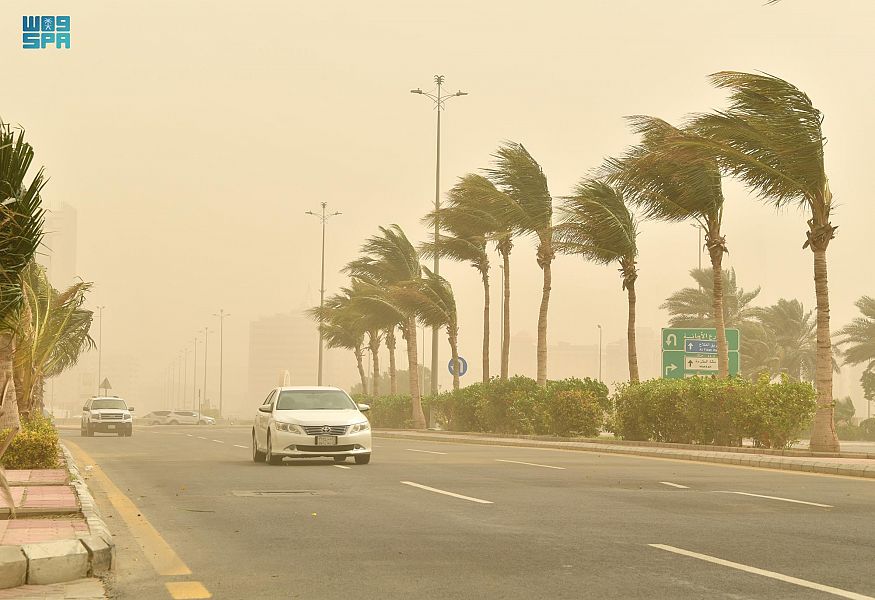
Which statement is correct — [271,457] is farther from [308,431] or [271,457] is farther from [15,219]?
[15,219]

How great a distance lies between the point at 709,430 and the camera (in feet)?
91.3

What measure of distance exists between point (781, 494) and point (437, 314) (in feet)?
103

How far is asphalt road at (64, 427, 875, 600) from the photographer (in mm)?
8047

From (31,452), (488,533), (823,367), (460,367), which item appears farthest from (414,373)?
(488,533)

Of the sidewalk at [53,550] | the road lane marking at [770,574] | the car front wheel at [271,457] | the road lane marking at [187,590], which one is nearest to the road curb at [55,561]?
the sidewalk at [53,550]

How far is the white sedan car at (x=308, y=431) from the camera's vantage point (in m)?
20.9

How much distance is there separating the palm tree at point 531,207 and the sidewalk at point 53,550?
28.1 metres

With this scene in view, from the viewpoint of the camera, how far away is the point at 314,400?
2248cm

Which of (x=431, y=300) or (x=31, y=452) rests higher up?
(x=431, y=300)

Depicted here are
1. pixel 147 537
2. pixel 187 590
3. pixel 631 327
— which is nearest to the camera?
pixel 187 590

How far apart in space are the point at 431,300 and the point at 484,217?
388 centimetres

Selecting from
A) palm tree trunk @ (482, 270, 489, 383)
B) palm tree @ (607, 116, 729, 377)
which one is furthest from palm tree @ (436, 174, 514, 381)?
palm tree @ (607, 116, 729, 377)

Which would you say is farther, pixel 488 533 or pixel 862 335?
pixel 862 335

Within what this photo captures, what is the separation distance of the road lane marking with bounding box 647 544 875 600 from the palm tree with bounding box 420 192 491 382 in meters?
33.9
